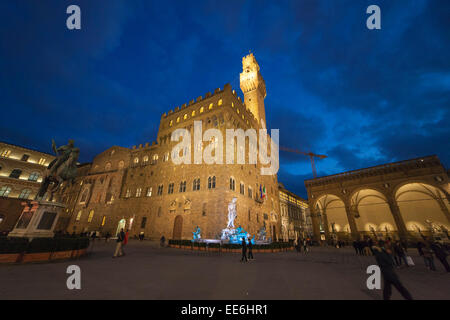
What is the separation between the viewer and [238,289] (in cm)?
503

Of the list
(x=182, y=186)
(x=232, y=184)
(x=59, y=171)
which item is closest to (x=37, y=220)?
(x=59, y=171)

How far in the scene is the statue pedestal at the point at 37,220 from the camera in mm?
9625

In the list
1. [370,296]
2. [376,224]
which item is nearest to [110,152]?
[370,296]

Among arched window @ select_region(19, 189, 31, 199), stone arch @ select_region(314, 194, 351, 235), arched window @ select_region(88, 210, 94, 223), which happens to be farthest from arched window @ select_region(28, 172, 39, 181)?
stone arch @ select_region(314, 194, 351, 235)

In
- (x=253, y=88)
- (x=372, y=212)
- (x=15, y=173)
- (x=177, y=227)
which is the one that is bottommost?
(x=177, y=227)

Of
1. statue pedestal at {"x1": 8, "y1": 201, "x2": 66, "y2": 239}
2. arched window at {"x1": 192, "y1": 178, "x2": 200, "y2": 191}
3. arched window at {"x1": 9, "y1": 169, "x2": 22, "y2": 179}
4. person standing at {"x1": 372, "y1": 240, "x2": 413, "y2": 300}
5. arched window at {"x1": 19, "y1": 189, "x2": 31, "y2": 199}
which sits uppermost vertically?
arched window at {"x1": 9, "y1": 169, "x2": 22, "y2": 179}

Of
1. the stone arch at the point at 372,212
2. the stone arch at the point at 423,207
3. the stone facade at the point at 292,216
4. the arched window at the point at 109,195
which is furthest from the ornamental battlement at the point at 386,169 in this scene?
the arched window at the point at 109,195

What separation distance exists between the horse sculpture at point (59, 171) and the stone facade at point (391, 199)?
36348 mm

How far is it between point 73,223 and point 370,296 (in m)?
43.6

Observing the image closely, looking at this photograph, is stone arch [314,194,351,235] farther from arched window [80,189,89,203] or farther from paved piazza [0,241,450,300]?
arched window [80,189,89,203]

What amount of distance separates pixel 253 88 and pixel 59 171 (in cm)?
3871

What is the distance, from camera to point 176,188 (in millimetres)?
25719

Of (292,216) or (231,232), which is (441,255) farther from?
(292,216)

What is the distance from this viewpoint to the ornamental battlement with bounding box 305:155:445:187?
26184 mm
